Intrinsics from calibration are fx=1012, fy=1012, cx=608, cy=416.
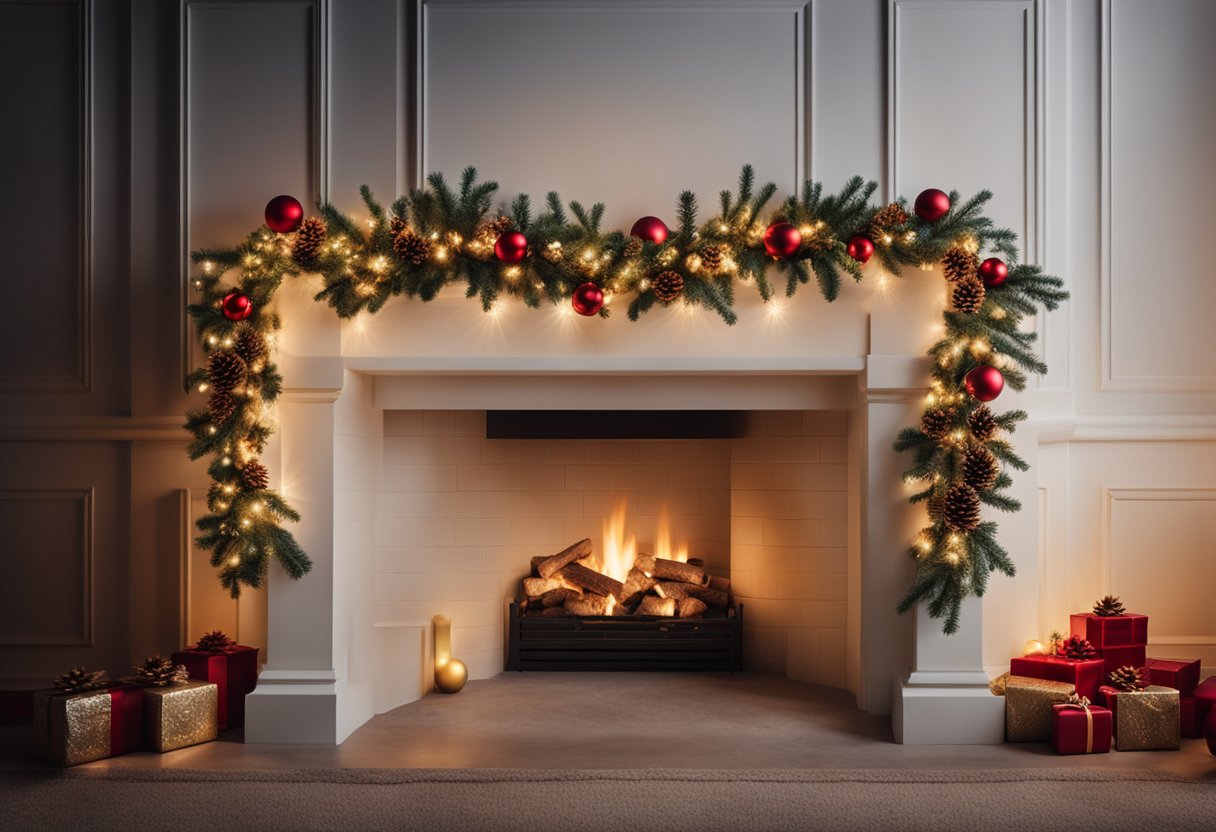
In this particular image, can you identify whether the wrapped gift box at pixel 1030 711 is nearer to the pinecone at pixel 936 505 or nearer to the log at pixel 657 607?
the pinecone at pixel 936 505

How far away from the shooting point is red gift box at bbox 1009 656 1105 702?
361cm

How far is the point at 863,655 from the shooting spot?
3.80m

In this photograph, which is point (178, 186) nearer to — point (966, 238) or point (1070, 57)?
point (966, 238)

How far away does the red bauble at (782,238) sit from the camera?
139 inches

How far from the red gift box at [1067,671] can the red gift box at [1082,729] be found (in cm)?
17

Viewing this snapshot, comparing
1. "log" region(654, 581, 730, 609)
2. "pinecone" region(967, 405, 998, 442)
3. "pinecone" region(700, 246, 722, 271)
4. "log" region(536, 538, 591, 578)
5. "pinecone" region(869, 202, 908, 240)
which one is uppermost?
"pinecone" region(869, 202, 908, 240)

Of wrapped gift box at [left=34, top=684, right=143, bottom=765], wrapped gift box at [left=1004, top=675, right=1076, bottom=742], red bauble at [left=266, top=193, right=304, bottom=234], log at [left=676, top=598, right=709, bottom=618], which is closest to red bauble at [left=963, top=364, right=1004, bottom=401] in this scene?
wrapped gift box at [left=1004, top=675, right=1076, bottom=742]

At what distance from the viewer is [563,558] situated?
15.5 ft

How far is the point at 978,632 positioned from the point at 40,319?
3.87 m

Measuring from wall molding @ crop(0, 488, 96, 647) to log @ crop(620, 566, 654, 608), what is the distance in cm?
225

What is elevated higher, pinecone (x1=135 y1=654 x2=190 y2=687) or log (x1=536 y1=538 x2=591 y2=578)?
log (x1=536 y1=538 x2=591 y2=578)

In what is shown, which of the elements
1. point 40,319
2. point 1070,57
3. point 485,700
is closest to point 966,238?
point 1070,57

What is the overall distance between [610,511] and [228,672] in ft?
6.06

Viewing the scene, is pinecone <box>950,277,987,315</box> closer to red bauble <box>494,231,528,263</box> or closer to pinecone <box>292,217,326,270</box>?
red bauble <box>494,231,528,263</box>
